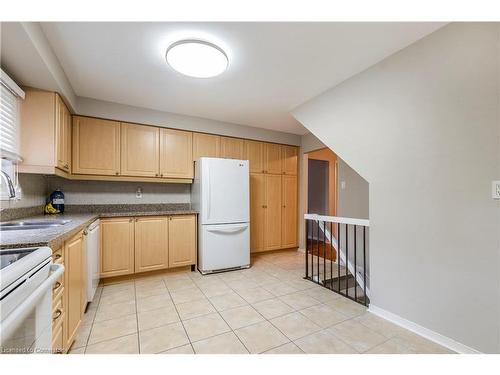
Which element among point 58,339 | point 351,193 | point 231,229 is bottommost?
point 58,339

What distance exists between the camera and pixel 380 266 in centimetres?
208

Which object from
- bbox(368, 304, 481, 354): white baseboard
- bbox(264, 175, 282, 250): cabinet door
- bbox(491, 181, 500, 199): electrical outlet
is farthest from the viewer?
bbox(264, 175, 282, 250): cabinet door

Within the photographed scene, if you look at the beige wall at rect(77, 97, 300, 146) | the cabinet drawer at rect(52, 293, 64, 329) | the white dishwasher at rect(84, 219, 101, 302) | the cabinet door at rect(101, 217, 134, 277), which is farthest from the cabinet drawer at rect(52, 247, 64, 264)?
the beige wall at rect(77, 97, 300, 146)

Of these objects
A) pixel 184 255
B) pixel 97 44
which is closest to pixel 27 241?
pixel 97 44

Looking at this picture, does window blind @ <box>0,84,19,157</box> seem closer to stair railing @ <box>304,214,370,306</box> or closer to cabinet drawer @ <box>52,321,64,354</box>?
cabinet drawer @ <box>52,321,64,354</box>

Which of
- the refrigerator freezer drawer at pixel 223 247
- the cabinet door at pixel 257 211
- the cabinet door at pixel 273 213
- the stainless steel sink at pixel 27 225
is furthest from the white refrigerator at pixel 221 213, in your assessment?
the stainless steel sink at pixel 27 225

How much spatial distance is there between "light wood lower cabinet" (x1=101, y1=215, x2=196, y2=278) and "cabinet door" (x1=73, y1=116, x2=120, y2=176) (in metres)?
0.70

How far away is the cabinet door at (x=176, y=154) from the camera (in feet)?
10.8

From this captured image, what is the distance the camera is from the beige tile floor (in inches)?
64.4

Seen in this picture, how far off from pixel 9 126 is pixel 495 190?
3537mm

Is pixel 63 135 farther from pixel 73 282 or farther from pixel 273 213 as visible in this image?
pixel 273 213

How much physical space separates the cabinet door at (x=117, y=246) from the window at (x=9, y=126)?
102 cm

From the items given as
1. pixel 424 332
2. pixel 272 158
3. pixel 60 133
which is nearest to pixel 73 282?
pixel 60 133

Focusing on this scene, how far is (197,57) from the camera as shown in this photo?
186 cm
